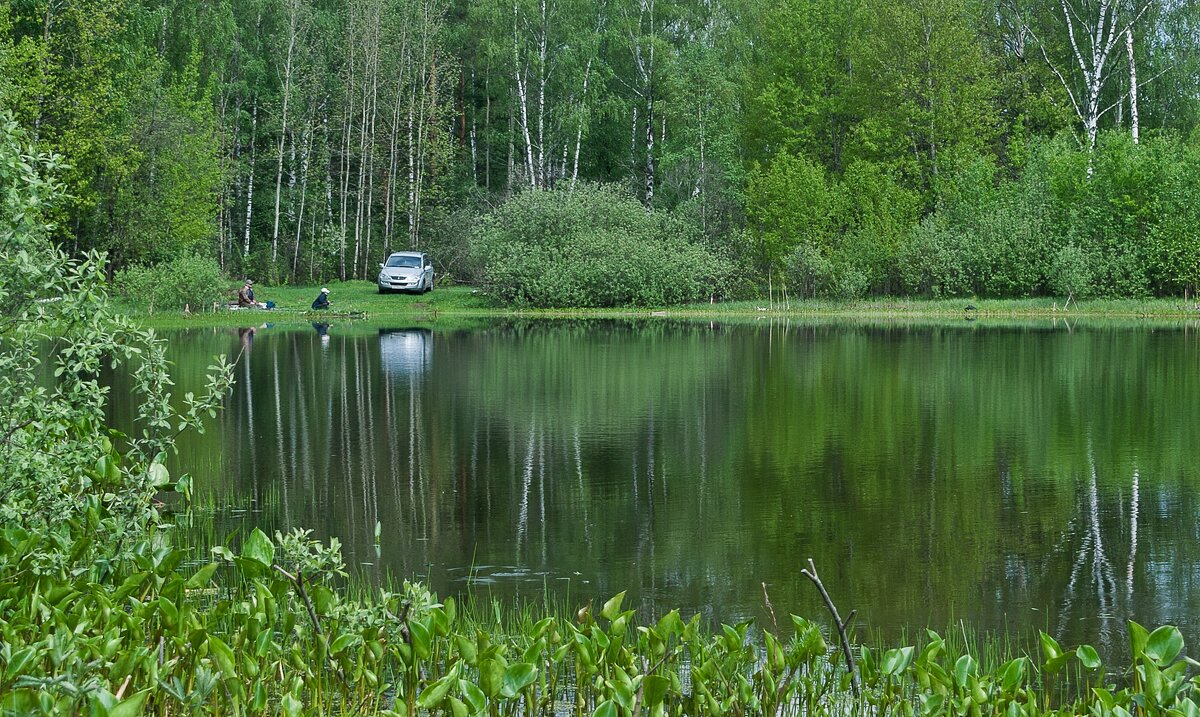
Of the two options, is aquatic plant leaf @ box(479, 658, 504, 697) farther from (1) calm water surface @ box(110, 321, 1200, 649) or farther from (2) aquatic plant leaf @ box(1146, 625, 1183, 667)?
(1) calm water surface @ box(110, 321, 1200, 649)

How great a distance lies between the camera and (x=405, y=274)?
5178 centimetres

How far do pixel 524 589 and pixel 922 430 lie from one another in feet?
30.5

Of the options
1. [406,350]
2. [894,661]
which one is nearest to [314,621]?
[894,661]

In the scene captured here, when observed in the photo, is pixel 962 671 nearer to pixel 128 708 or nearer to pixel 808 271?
pixel 128 708

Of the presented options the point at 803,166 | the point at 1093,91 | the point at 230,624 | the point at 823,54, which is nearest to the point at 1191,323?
Result: the point at 1093,91

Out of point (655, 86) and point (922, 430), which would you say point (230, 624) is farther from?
point (655, 86)

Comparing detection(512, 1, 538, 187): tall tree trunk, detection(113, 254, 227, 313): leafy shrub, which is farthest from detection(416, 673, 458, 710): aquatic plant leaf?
detection(512, 1, 538, 187): tall tree trunk

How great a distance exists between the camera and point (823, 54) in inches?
2239

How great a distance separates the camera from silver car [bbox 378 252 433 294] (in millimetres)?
51750

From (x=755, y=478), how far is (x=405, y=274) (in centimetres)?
3975

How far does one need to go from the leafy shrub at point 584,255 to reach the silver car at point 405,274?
2613 mm

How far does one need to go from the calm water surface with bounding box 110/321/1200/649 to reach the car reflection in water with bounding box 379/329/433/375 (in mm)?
382

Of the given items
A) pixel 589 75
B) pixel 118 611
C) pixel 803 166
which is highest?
pixel 589 75

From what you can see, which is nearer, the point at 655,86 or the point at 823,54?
the point at 823,54
